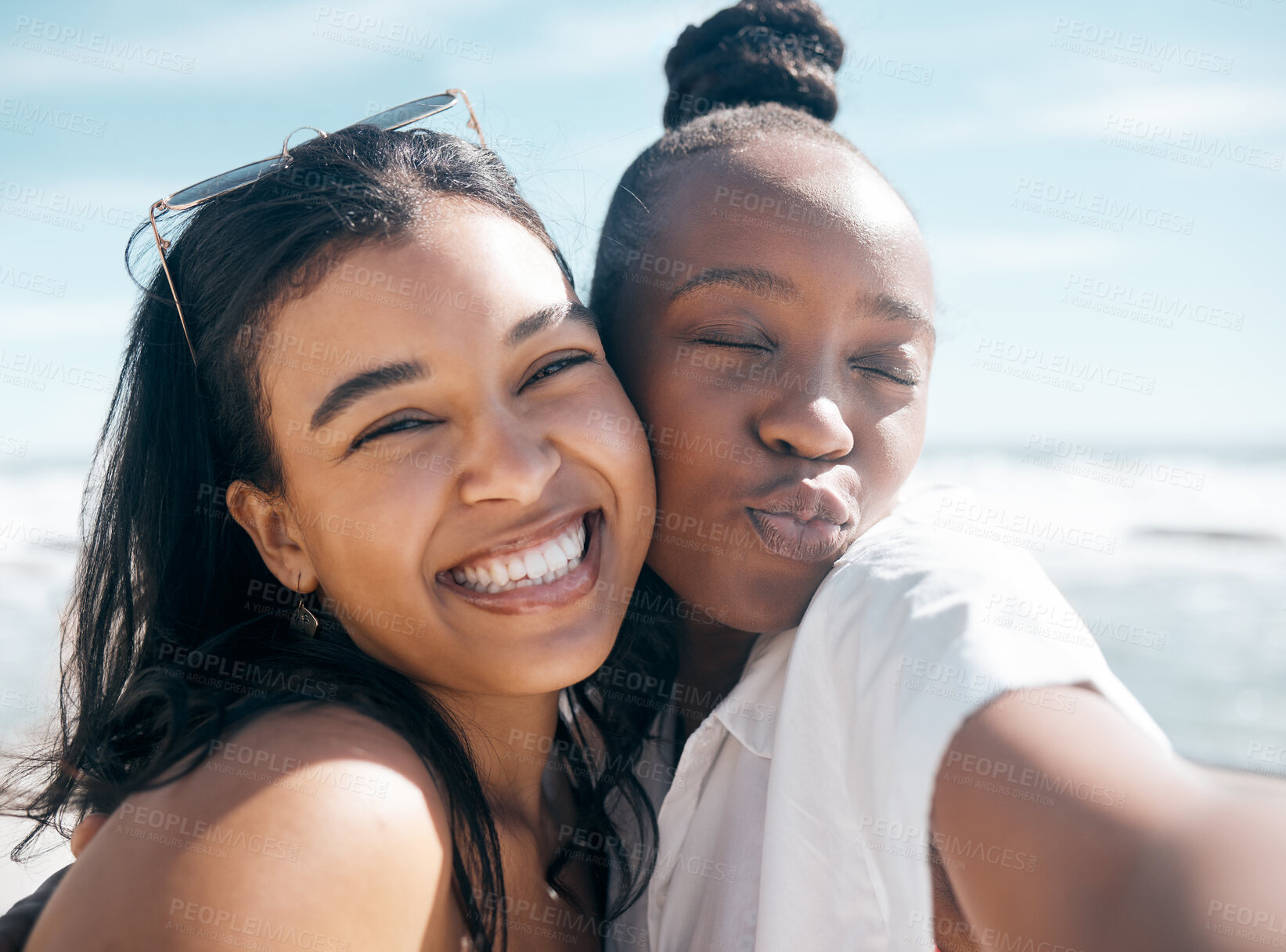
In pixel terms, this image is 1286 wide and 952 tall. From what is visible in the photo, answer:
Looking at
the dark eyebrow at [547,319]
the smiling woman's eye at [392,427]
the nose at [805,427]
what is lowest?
the nose at [805,427]

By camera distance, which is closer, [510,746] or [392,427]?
[392,427]

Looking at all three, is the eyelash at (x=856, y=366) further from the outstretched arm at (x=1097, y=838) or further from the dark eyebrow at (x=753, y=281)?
the outstretched arm at (x=1097, y=838)

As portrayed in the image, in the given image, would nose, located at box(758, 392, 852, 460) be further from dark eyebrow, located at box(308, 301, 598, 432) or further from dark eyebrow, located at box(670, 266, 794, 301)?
dark eyebrow, located at box(308, 301, 598, 432)

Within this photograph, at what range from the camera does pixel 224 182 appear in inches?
82.7

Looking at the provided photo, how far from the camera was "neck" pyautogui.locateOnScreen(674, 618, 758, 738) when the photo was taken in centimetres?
231

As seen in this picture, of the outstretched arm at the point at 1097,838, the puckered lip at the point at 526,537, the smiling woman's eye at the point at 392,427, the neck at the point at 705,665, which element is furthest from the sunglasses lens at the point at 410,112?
the outstretched arm at the point at 1097,838

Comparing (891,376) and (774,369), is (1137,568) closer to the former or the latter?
(891,376)

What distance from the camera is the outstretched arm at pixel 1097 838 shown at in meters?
1.02

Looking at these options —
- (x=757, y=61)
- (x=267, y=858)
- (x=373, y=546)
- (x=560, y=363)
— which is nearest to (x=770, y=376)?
(x=560, y=363)

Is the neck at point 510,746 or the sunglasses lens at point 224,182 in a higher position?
the sunglasses lens at point 224,182

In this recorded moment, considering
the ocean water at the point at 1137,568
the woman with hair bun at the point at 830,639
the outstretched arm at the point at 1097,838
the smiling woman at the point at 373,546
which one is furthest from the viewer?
the ocean water at the point at 1137,568

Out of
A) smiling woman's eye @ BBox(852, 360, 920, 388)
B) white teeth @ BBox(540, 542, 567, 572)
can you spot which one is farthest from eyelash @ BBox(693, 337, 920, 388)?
white teeth @ BBox(540, 542, 567, 572)

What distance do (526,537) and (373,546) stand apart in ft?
0.97

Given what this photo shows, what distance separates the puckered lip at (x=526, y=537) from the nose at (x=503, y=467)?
52 millimetres
